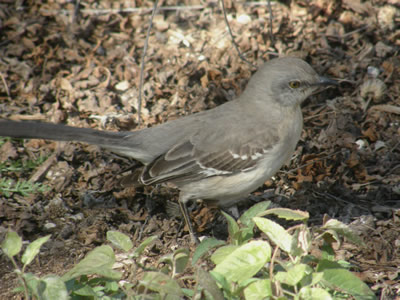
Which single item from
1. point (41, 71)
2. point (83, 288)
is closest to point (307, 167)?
point (83, 288)

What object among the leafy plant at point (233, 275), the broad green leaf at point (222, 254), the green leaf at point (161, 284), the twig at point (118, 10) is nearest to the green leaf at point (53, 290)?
the leafy plant at point (233, 275)

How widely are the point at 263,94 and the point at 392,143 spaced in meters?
1.76

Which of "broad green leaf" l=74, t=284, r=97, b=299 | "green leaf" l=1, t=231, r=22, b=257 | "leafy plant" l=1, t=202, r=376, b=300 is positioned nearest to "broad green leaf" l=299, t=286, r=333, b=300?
"leafy plant" l=1, t=202, r=376, b=300

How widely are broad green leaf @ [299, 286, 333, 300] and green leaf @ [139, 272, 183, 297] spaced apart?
2.40 feet

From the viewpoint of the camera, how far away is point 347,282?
3.35m

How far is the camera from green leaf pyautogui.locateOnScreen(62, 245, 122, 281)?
3.29m

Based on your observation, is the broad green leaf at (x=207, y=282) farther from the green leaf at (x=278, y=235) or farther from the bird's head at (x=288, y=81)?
the bird's head at (x=288, y=81)

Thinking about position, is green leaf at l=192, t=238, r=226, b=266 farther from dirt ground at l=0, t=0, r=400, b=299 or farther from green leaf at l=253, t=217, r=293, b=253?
dirt ground at l=0, t=0, r=400, b=299

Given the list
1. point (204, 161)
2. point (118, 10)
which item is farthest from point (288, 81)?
point (118, 10)

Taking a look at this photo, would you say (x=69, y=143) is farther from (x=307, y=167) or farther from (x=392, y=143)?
(x=392, y=143)

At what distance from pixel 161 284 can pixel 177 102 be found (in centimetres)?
381

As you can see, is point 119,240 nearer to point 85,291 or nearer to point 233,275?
point 85,291

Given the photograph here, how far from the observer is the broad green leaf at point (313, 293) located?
3168 millimetres

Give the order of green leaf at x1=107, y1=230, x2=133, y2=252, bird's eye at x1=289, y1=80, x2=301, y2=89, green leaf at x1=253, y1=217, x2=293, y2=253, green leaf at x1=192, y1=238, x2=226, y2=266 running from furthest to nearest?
bird's eye at x1=289, y1=80, x2=301, y2=89
green leaf at x1=192, y1=238, x2=226, y2=266
green leaf at x1=107, y1=230, x2=133, y2=252
green leaf at x1=253, y1=217, x2=293, y2=253
